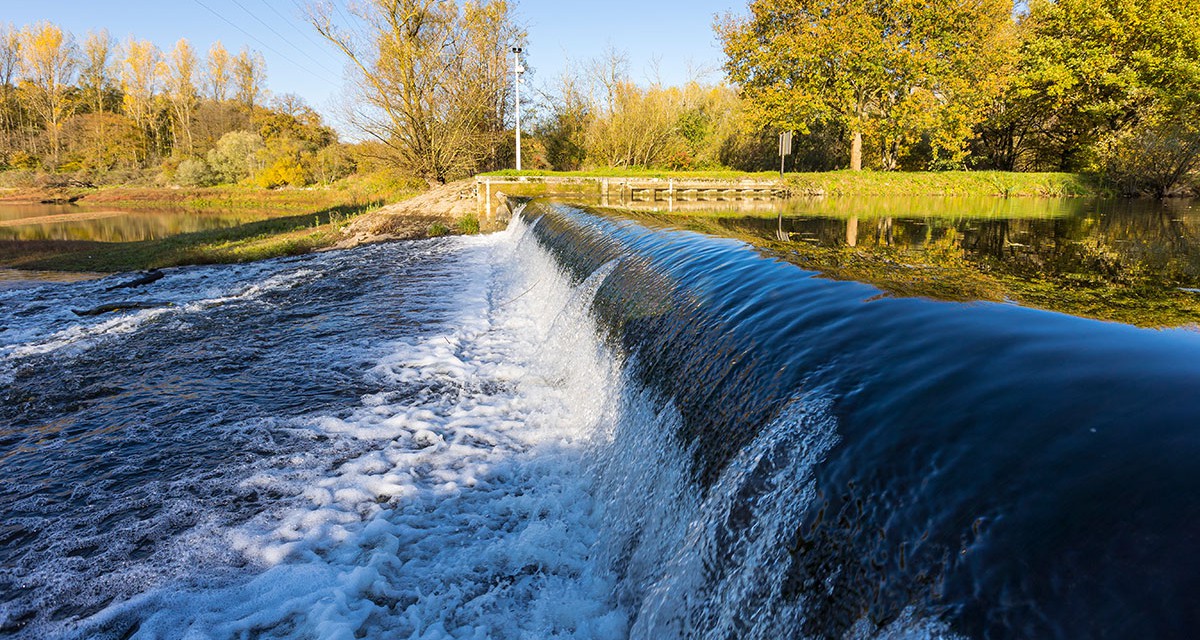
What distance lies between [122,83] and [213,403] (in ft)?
227

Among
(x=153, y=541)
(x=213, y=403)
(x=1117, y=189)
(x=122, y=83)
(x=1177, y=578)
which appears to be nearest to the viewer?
(x=1177, y=578)

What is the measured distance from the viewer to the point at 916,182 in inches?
1104

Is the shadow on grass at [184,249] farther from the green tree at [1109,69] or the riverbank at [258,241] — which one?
the green tree at [1109,69]

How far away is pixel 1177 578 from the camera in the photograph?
128 cm

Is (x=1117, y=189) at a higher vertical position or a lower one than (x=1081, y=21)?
lower

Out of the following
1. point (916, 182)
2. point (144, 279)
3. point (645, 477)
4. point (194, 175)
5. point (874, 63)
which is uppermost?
point (874, 63)

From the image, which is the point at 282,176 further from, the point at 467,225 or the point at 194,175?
the point at 467,225

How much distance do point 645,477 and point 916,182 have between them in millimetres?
29860

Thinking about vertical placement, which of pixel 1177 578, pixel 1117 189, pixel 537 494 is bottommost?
pixel 537 494

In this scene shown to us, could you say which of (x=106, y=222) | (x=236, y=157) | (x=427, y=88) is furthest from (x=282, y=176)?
(x=427, y=88)

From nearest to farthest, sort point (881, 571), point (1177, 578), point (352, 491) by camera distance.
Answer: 1. point (1177, 578)
2. point (881, 571)
3. point (352, 491)

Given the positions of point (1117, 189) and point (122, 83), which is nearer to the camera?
point (1117, 189)

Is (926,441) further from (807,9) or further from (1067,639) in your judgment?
(807,9)

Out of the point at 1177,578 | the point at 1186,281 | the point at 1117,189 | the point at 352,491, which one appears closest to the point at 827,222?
the point at 1186,281
